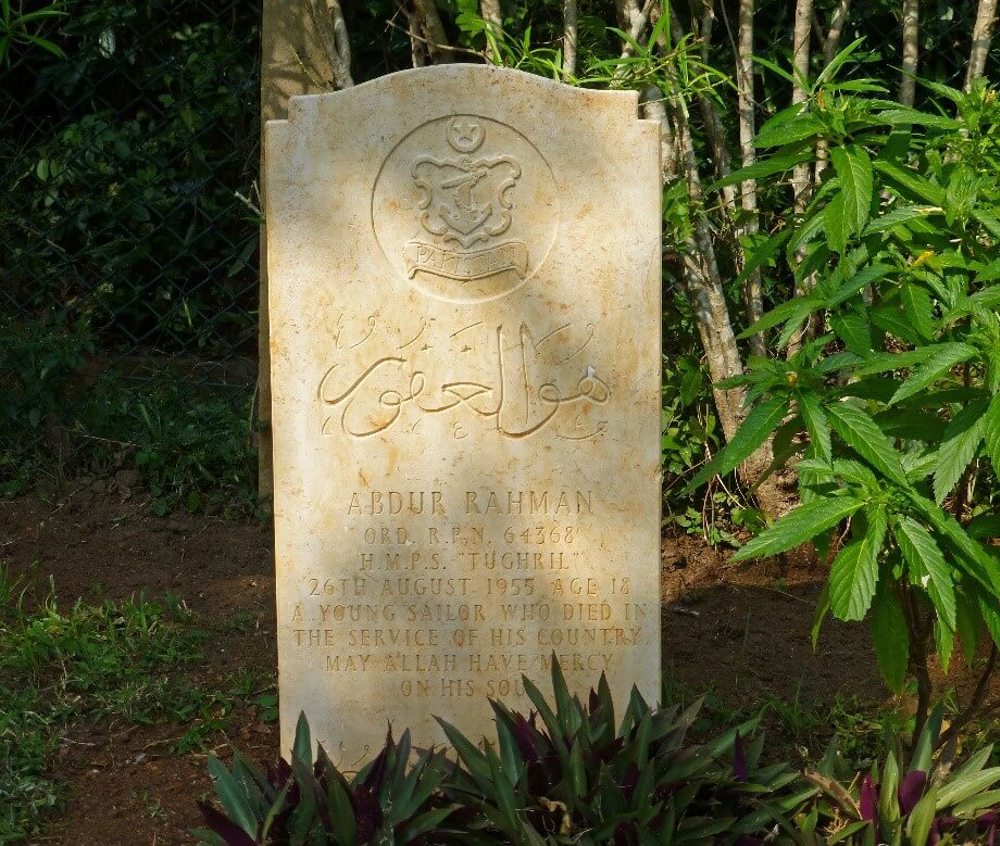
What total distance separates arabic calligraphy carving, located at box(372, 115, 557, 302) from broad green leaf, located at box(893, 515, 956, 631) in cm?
110

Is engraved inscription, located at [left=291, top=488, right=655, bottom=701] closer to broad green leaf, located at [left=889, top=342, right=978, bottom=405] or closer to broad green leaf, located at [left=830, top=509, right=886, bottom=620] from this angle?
broad green leaf, located at [left=830, top=509, right=886, bottom=620]

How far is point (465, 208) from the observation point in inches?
124

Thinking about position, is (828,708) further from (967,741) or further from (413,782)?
(413,782)

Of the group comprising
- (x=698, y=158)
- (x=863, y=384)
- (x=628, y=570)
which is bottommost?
(x=628, y=570)

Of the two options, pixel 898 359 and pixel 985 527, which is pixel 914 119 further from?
pixel 985 527

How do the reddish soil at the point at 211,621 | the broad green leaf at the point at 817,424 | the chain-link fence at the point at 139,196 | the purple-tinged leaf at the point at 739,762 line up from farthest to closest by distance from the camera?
the chain-link fence at the point at 139,196, the reddish soil at the point at 211,621, the purple-tinged leaf at the point at 739,762, the broad green leaf at the point at 817,424

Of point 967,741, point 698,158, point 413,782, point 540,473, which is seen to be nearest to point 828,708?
point 967,741

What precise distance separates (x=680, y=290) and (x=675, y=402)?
0.41m

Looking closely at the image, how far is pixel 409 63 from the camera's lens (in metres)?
5.47

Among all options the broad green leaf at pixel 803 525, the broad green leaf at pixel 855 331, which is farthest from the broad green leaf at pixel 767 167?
the broad green leaf at pixel 803 525

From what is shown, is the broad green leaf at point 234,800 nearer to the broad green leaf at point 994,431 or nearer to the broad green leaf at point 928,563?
the broad green leaf at point 928,563

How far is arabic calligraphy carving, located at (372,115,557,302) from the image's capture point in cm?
315

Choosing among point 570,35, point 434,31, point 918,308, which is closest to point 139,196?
point 434,31

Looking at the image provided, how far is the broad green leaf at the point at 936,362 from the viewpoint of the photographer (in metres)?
2.46
